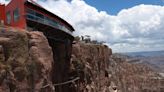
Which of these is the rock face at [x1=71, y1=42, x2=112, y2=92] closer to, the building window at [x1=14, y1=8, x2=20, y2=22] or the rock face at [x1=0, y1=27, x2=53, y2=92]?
→ the building window at [x1=14, y1=8, x2=20, y2=22]

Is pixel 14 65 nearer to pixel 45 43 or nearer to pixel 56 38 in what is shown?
pixel 45 43

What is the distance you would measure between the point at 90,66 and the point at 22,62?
3721 cm

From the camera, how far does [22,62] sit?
30344mm

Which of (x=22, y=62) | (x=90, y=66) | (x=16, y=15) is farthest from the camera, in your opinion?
(x=90, y=66)

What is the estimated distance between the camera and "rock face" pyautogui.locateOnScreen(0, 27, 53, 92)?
29.1m

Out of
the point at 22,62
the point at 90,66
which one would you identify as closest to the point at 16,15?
the point at 22,62

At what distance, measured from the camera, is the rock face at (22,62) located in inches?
1147

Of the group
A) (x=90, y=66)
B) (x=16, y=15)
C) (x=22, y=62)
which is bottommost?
(x=90, y=66)

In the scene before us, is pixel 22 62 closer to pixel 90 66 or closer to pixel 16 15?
pixel 16 15

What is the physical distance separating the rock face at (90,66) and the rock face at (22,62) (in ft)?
88.8

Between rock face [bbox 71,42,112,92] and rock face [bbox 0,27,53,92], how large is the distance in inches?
1065

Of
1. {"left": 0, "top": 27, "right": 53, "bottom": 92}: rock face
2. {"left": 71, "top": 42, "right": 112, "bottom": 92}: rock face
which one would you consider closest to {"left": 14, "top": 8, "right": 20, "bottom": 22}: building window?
{"left": 0, "top": 27, "right": 53, "bottom": 92}: rock face

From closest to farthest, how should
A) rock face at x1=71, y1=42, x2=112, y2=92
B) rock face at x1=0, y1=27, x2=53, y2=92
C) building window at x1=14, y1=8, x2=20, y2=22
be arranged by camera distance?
rock face at x1=0, y1=27, x2=53, y2=92 < building window at x1=14, y1=8, x2=20, y2=22 < rock face at x1=71, y1=42, x2=112, y2=92

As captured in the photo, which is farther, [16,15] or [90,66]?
[90,66]
